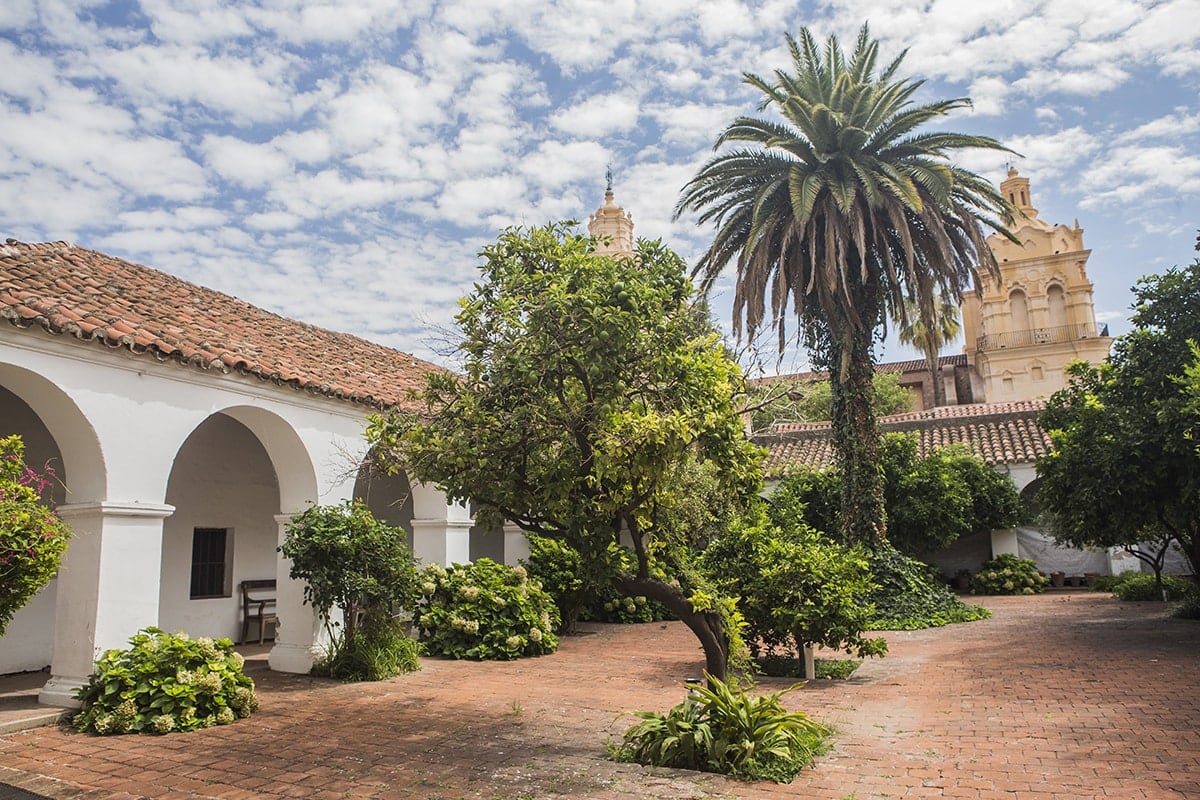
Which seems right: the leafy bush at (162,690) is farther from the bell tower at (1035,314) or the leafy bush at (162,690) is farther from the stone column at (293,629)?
the bell tower at (1035,314)

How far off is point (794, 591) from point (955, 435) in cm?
1789

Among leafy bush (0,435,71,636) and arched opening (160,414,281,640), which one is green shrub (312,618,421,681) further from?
leafy bush (0,435,71,636)

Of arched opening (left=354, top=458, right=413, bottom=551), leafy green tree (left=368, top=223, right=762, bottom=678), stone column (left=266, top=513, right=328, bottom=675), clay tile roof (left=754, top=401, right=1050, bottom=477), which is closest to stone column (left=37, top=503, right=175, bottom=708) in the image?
stone column (left=266, top=513, right=328, bottom=675)

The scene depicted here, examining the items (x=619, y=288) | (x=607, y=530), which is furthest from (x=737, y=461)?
(x=619, y=288)

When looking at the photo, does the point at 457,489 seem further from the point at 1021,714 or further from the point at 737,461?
the point at 1021,714

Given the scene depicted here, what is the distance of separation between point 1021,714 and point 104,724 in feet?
27.4

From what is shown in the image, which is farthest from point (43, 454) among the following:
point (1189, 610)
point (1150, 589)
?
point (1150, 589)

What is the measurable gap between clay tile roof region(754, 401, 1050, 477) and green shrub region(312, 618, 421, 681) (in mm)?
14135

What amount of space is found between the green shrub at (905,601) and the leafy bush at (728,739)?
356 inches

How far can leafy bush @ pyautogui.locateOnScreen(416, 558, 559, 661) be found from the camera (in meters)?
12.5

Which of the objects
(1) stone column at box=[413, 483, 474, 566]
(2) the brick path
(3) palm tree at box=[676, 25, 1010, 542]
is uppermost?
(3) palm tree at box=[676, 25, 1010, 542]

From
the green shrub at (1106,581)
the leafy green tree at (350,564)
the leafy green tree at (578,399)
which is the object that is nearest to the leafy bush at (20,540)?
the leafy green tree at (578,399)

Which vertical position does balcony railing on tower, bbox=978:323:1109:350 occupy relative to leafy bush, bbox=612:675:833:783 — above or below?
above

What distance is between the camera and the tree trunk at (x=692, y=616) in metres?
7.60
